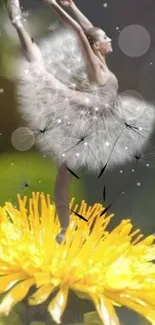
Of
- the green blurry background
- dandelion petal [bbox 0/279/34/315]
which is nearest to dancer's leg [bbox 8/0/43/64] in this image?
the green blurry background

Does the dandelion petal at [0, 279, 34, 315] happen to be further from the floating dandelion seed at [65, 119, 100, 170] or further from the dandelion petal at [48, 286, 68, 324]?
the floating dandelion seed at [65, 119, 100, 170]

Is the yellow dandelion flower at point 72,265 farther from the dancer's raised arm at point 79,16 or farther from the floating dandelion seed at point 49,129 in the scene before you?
the dancer's raised arm at point 79,16

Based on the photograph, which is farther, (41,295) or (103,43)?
(103,43)

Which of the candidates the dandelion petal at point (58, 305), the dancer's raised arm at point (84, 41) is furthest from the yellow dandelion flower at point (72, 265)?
the dancer's raised arm at point (84, 41)

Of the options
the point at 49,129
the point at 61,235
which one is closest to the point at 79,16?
the point at 49,129

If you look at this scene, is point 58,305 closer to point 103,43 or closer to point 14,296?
point 14,296

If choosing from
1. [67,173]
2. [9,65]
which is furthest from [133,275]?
[9,65]
